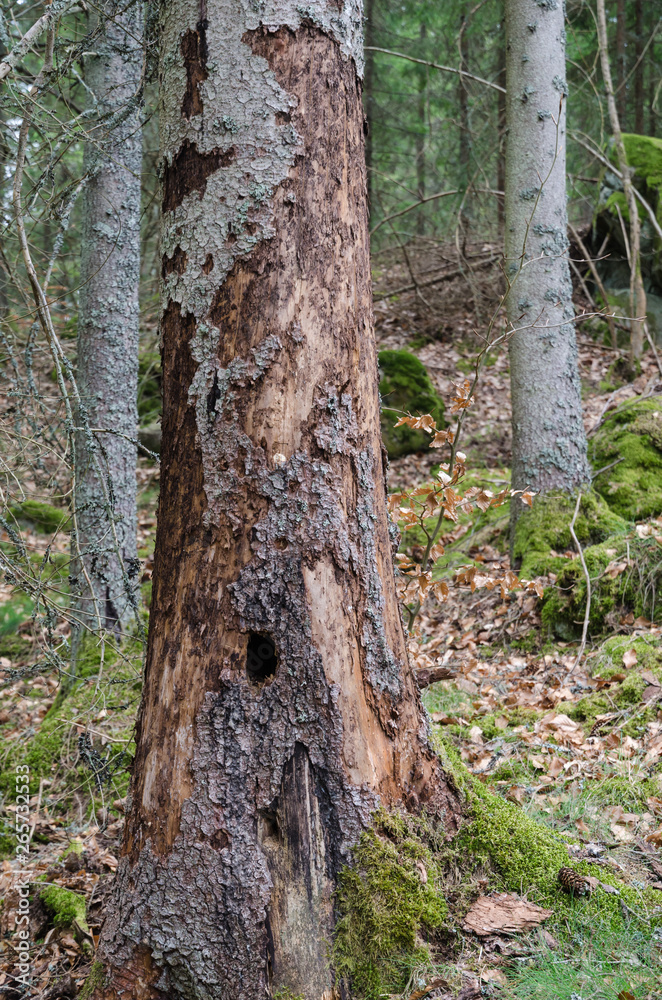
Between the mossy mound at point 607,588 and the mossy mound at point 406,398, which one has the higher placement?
the mossy mound at point 406,398

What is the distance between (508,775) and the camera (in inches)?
119

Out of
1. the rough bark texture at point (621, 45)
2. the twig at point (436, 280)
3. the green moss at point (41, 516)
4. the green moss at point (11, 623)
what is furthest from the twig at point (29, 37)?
the rough bark texture at point (621, 45)

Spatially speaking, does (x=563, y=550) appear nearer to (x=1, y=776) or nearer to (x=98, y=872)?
(x=98, y=872)

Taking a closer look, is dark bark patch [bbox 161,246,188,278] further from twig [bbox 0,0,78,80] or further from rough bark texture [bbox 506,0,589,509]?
rough bark texture [bbox 506,0,589,509]

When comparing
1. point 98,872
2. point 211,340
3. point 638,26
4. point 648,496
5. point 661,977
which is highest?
point 638,26

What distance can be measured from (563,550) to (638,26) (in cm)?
1289

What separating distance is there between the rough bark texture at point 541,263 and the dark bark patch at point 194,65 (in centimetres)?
361

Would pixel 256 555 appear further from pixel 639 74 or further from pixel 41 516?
pixel 639 74

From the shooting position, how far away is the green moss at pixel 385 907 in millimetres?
1715

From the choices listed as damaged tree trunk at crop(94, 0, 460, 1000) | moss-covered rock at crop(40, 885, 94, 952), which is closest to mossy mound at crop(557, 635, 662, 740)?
damaged tree trunk at crop(94, 0, 460, 1000)

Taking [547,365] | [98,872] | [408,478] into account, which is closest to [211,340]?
[98,872]

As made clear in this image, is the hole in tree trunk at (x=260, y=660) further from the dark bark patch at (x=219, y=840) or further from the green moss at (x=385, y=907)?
the green moss at (x=385, y=907)

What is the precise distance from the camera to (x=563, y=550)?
15.6 feet

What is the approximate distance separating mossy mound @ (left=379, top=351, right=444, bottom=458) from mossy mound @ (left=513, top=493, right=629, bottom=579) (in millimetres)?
3575
